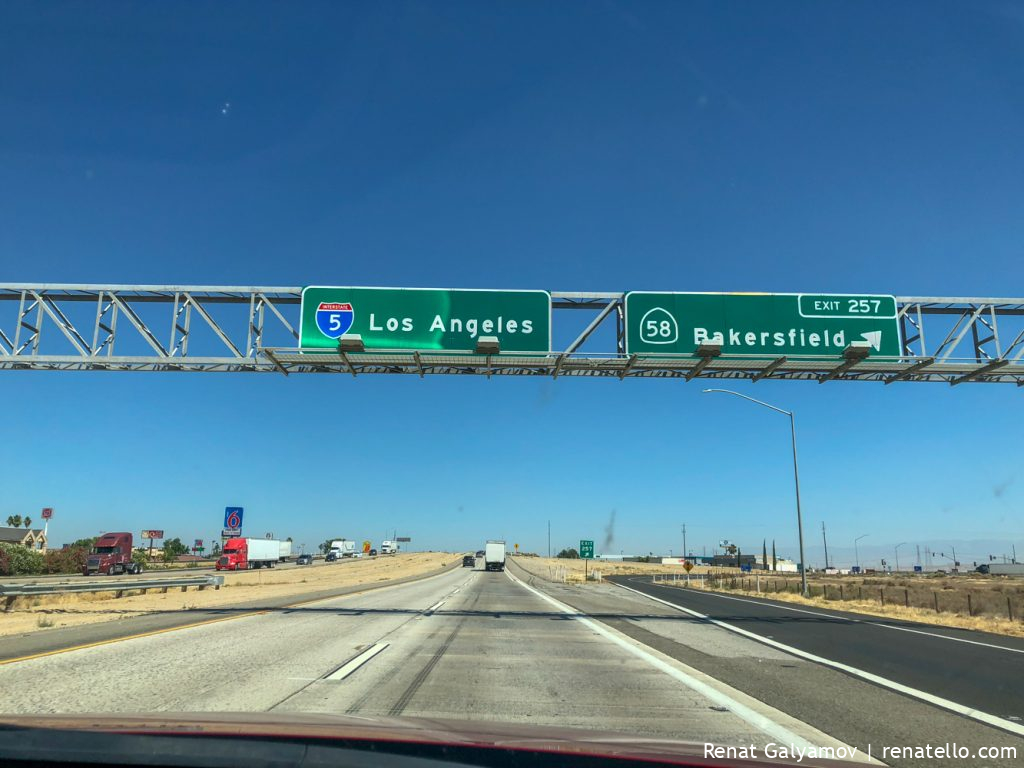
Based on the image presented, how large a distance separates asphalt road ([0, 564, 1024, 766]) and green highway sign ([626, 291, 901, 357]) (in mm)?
7014

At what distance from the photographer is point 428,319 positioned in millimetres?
18000

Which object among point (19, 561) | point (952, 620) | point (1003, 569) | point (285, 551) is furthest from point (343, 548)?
point (952, 620)

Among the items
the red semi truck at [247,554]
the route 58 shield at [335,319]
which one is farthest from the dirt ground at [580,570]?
the route 58 shield at [335,319]

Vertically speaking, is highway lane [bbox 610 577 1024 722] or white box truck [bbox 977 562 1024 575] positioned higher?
highway lane [bbox 610 577 1024 722]

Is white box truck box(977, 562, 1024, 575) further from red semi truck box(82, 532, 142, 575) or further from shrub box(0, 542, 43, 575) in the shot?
shrub box(0, 542, 43, 575)

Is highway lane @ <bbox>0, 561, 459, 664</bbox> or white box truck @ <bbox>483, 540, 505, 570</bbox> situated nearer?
highway lane @ <bbox>0, 561, 459, 664</bbox>

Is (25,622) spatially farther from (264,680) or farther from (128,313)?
(264,680)

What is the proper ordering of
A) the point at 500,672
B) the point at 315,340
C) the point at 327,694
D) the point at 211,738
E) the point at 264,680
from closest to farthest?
1. the point at 211,738
2. the point at 327,694
3. the point at 264,680
4. the point at 500,672
5. the point at 315,340

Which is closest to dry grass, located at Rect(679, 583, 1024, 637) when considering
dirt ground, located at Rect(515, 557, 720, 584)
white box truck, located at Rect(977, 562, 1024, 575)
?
dirt ground, located at Rect(515, 557, 720, 584)

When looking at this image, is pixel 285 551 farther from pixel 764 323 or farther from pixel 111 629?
pixel 764 323

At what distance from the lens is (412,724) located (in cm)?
484

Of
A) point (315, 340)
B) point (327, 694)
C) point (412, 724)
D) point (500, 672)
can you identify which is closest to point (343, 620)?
point (315, 340)

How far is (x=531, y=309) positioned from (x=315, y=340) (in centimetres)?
540

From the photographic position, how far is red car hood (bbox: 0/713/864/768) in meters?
3.81
